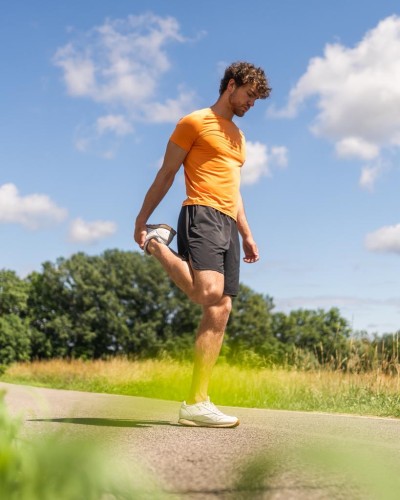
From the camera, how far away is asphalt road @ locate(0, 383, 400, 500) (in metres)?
0.84

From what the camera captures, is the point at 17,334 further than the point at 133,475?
Yes

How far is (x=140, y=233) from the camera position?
16.3 ft

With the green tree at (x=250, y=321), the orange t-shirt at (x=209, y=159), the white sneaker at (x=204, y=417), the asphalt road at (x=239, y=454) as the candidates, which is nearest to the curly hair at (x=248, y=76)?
the orange t-shirt at (x=209, y=159)

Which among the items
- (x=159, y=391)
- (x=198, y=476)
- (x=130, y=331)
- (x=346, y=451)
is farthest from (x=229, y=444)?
(x=130, y=331)

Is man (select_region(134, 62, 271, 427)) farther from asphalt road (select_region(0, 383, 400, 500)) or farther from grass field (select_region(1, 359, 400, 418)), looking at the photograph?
grass field (select_region(1, 359, 400, 418))

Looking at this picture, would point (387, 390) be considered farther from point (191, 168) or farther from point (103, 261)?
point (103, 261)

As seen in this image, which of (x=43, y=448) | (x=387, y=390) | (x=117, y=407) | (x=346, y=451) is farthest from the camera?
(x=387, y=390)

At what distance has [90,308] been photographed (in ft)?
197

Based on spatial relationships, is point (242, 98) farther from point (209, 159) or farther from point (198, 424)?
point (198, 424)

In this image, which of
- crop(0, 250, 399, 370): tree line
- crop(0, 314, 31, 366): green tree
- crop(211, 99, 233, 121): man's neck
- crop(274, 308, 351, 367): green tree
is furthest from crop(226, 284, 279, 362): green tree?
Result: crop(211, 99, 233, 121): man's neck

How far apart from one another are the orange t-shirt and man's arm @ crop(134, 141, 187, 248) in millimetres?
54

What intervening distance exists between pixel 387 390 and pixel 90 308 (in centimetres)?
5231

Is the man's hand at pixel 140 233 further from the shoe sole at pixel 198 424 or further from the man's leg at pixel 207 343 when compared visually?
the shoe sole at pixel 198 424

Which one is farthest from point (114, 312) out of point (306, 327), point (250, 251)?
point (250, 251)
